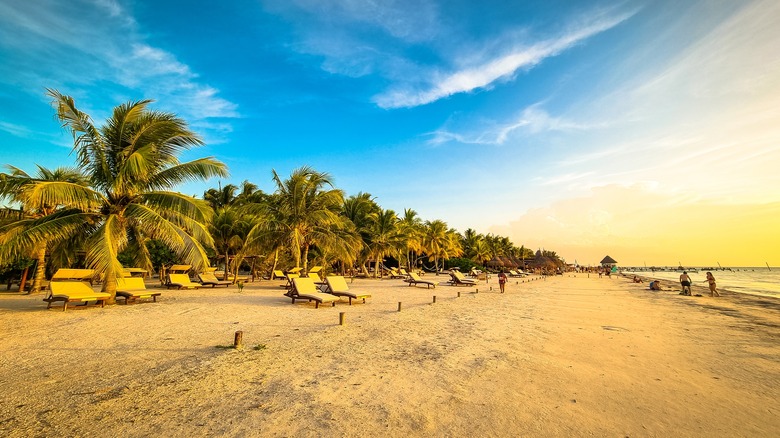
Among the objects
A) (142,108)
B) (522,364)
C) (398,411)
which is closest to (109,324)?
(142,108)

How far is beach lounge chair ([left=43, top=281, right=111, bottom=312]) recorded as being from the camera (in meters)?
9.66

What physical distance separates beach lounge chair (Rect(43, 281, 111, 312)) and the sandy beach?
0.90 metres

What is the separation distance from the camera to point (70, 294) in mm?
9898

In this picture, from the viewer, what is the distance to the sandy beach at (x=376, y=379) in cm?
345

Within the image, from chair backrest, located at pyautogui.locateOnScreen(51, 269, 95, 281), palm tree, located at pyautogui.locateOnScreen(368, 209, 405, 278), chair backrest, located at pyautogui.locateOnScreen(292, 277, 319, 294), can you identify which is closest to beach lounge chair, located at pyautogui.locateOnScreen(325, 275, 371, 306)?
chair backrest, located at pyautogui.locateOnScreen(292, 277, 319, 294)

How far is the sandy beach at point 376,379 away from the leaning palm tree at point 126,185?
2654mm

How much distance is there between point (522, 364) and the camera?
548 centimetres

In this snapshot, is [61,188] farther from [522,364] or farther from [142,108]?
[522,364]

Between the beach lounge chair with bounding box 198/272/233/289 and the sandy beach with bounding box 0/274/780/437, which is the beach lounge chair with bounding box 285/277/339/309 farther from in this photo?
the beach lounge chair with bounding box 198/272/233/289

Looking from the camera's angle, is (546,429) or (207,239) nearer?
(546,429)

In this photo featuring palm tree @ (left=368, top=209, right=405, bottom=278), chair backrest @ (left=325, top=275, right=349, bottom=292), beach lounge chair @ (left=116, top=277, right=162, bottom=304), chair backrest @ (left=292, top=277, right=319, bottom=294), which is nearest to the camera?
beach lounge chair @ (left=116, top=277, right=162, bottom=304)

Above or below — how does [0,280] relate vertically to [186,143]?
below

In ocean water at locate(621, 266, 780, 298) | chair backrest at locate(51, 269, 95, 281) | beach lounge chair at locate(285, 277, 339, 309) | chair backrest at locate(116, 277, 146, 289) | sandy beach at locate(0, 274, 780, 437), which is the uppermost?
chair backrest at locate(51, 269, 95, 281)

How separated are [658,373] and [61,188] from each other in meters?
14.2
